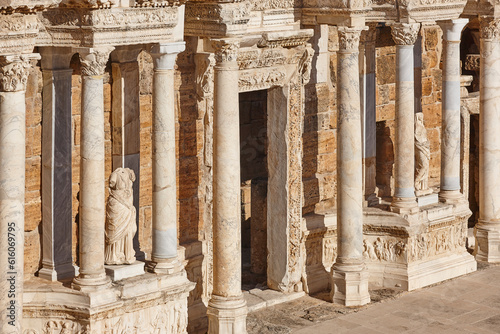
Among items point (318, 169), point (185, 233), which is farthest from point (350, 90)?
point (185, 233)

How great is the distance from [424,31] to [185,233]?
633 centimetres

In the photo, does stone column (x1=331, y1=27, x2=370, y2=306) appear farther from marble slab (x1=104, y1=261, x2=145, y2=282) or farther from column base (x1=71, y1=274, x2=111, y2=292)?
column base (x1=71, y1=274, x2=111, y2=292)

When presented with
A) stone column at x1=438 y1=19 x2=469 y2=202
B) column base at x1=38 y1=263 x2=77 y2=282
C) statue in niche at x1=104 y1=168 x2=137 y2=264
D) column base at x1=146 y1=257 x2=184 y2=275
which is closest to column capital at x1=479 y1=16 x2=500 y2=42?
stone column at x1=438 y1=19 x2=469 y2=202

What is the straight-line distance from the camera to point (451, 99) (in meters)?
21.5

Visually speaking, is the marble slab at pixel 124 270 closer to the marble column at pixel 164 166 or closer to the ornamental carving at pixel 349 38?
the marble column at pixel 164 166

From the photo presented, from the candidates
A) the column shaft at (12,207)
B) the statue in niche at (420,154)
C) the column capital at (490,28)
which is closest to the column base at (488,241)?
the statue in niche at (420,154)

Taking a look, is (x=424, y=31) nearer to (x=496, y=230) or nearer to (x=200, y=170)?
(x=496, y=230)

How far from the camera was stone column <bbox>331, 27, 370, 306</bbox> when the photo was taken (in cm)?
1953

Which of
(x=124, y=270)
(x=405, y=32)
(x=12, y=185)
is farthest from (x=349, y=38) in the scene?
(x=12, y=185)

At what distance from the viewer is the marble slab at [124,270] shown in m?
16.8

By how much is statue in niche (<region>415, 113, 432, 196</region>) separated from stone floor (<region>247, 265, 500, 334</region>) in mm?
1779

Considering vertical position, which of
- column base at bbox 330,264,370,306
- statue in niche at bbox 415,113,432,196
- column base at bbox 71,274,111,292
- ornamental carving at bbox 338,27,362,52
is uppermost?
ornamental carving at bbox 338,27,362,52

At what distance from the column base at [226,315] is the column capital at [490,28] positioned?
698 cm

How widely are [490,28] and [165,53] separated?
712 cm
